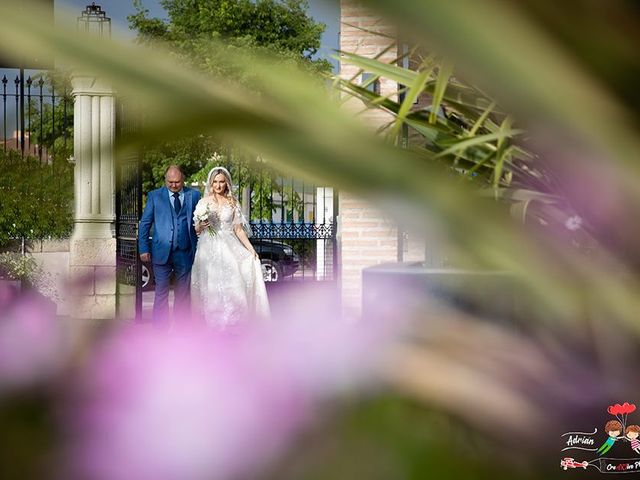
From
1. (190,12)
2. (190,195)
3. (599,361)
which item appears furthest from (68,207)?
(190,12)

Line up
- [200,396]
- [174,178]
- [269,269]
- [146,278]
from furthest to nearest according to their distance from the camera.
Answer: [269,269]
[146,278]
[174,178]
[200,396]

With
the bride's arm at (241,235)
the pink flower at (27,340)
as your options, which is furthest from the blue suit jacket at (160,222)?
the pink flower at (27,340)

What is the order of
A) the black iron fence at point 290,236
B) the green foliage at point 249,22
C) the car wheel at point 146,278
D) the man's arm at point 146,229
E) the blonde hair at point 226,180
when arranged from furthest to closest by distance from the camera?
the green foliage at point 249,22 → the black iron fence at point 290,236 → the car wheel at point 146,278 → the blonde hair at point 226,180 → the man's arm at point 146,229

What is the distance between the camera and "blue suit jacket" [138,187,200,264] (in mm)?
7371

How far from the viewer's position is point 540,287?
31 cm

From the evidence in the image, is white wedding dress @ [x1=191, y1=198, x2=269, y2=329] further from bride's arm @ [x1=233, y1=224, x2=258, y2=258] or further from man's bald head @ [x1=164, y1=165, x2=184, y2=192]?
man's bald head @ [x1=164, y1=165, x2=184, y2=192]

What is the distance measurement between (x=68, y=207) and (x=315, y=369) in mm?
9432

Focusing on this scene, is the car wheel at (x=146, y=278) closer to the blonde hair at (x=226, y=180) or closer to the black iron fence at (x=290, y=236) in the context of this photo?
the blonde hair at (x=226, y=180)

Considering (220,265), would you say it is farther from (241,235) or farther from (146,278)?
(146,278)

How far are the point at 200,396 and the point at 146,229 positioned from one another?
24.0 ft

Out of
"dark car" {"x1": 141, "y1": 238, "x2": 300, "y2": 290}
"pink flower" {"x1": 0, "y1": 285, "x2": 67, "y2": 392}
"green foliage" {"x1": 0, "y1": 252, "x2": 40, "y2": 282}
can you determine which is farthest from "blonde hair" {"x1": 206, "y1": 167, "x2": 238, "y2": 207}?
"pink flower" {"x1": 0, "y1": 285, "x2": 67, "y2": 392}

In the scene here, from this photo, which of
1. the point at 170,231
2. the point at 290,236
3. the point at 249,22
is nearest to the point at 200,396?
the point at 170,231

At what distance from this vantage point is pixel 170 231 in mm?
7543

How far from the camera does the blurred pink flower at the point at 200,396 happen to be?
0.25 metres
